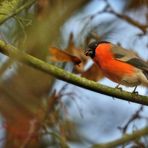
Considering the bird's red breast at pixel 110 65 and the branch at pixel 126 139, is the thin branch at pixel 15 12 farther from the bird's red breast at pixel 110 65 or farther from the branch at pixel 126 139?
the branch at pixel 126 139

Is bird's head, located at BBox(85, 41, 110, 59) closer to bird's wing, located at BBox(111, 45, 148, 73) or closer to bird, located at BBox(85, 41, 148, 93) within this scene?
bird, located at BBox(85, 41, 148, 93)

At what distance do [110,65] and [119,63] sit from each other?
0.25 ft

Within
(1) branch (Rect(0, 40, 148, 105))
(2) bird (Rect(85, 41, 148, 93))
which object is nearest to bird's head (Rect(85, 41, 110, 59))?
(2) bird (Rect(85, 41, 148, 93))

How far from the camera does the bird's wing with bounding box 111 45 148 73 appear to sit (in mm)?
3648

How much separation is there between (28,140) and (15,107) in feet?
3.53

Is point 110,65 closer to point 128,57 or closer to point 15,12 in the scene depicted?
point 128,57

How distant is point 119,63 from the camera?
374cm

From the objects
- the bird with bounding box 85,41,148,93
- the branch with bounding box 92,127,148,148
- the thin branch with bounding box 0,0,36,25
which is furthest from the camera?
the branch with bounding box 92,127,148,148

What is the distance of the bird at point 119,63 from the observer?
3.58m

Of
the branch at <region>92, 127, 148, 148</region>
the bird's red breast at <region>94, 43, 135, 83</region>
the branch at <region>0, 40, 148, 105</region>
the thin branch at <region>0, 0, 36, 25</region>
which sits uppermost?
the thin branch at <region>0, 0, 36, 25</region>

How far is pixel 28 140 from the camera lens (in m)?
3.52

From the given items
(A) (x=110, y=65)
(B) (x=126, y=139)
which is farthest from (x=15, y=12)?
(B) (x=126, y=139)

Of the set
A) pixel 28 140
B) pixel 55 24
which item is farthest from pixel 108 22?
pixel 28 140

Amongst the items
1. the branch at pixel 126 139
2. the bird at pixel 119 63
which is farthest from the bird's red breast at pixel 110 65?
the branch at pixel 126 139
